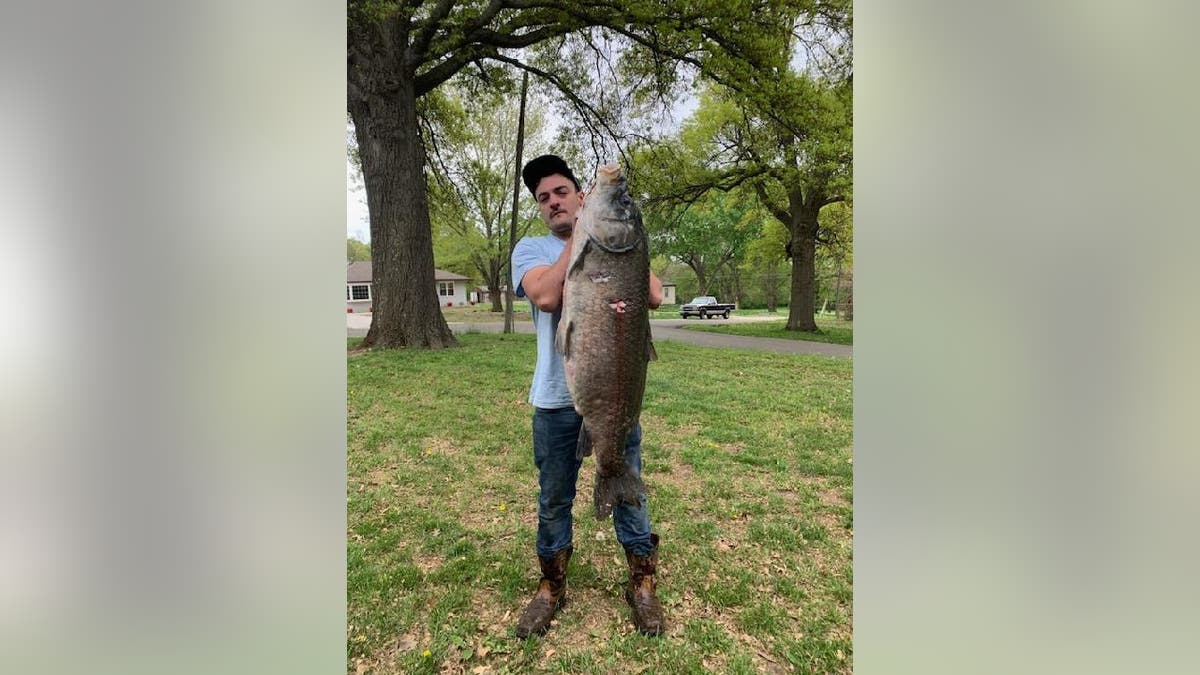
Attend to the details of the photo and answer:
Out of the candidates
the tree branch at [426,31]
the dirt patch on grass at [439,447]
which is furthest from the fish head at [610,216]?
the tree branch at [426,31]

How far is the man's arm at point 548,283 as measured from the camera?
197 centimetres

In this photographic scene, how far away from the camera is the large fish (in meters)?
1.82

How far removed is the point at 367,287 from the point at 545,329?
38.8 m

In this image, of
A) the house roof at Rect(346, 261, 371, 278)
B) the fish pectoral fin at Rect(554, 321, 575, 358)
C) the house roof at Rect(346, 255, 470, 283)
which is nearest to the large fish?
the fish pectoral fin at Rect(554, 321, 575, 358)

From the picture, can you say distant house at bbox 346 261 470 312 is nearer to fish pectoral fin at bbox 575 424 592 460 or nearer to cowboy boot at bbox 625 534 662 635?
cowboy boot at bbox 625 534 662 635

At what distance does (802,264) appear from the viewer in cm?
1680

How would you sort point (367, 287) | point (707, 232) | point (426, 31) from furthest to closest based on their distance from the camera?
1. point (367, 287)
2. point (707, 232)
3. point (426, 31)

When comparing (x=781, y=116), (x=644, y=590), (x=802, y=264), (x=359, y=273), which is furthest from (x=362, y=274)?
(x=644, y=590)

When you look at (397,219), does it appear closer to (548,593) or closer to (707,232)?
(548,593)

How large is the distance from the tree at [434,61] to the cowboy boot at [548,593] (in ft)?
26.6

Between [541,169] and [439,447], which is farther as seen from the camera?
[439,447]

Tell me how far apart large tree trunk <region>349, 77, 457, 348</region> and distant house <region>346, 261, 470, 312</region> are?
23.8 meters
